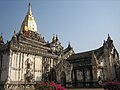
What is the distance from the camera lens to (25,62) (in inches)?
1387

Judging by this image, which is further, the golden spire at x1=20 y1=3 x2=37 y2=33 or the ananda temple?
the golden spire at x1=20 y1=3 x2=37 y2=33

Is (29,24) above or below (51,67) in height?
above

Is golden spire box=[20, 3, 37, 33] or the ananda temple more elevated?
golden spire box=[20, 3, 37, 33]

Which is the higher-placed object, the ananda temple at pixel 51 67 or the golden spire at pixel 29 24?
the golden spire at pixel 29 24

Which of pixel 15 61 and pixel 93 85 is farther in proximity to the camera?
pixel 15 61

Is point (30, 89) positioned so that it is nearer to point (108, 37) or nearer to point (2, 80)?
point (2, 80)

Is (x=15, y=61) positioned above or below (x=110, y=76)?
above

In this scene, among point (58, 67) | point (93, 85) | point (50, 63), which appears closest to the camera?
point (93, 85)

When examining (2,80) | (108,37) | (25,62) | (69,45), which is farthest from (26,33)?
(108,37)

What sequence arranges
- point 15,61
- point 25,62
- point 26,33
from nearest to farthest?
point 15,61 → point 25,62 → point 26,33

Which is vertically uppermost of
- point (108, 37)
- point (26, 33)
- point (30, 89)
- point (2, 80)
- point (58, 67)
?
point (26, 33)

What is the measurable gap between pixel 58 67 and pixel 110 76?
12173 mm

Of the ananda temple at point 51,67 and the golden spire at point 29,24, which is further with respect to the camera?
the golden spire at point 29,24

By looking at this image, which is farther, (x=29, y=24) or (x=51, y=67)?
(x=29, y=24)
